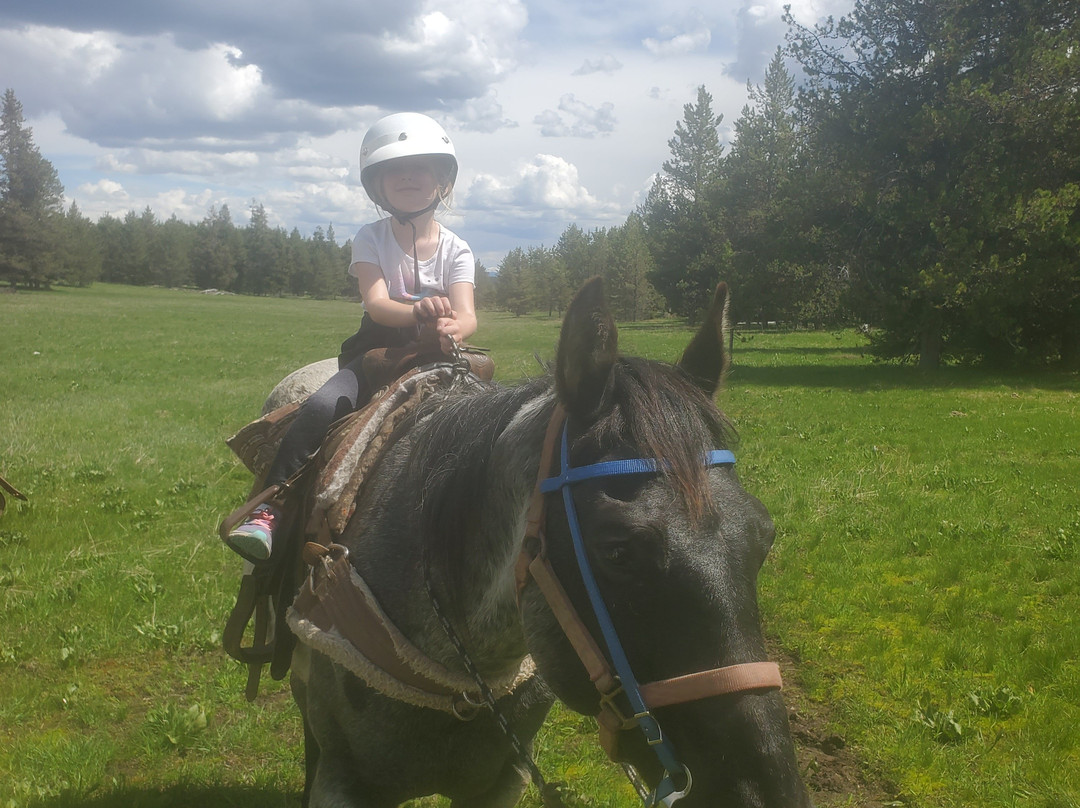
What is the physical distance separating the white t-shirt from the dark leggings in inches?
25.9

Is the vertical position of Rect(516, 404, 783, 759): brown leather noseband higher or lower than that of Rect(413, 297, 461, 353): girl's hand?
lower

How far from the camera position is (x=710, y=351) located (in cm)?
227

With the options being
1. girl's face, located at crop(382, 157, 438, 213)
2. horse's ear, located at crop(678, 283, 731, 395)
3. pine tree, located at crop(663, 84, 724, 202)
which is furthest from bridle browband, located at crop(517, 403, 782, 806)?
pine tree, located at crop(663, 84, 724, 202)

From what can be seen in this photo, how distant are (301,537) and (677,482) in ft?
6.14

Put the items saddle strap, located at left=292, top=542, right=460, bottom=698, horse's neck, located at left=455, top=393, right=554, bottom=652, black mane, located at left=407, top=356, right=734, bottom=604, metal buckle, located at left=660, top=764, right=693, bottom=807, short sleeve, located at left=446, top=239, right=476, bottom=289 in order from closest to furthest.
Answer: metal buckle, located at left=660, top=764, right=693, bottom=807 < black mane, located at left=407, top=356, right=734, bottom=604 < horse's neck, located at left=455, top=393, right=554, bottom=652 < saddle strap, located at left=292, top=542, right=460, bottom=698 < short sleeve, located at left=446, top=239, right=476, bottom=289

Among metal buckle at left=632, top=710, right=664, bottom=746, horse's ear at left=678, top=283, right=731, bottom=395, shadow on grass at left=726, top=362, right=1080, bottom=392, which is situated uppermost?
horse's ear at left=678, top=283, right=731, bottom=395

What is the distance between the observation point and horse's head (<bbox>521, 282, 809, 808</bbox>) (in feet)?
5.26

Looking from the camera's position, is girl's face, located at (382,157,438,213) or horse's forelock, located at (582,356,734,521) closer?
horse's forelock, located at (582,356,734,521)

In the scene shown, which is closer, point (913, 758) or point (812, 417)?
point (913, 758)

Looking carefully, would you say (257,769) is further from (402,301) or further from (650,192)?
(650,192)

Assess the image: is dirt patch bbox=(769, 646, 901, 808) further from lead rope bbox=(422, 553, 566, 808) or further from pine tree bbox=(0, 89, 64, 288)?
pine tree bbox=(0, 89, 64, 288)

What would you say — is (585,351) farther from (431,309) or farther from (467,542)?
(431,309)

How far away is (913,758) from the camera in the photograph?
4180mm

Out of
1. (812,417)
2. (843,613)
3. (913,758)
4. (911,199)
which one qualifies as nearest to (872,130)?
(911,199)
